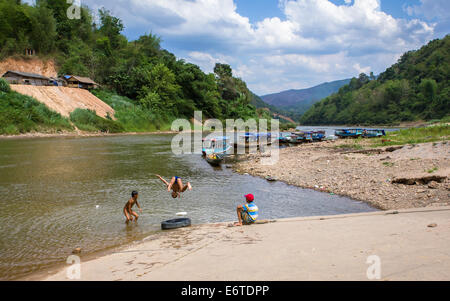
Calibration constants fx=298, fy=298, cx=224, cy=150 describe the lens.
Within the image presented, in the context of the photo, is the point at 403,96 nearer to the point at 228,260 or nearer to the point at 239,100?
the point at 239,100

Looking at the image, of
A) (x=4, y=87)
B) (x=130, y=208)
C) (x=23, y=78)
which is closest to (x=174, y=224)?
(x=130, y=208)

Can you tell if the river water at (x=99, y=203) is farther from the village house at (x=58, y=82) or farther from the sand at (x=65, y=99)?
the village house at (x=58, y=82)

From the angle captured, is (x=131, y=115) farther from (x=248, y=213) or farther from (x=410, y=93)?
(x=410, y=93)

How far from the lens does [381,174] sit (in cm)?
1667

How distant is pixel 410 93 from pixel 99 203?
11498 cm

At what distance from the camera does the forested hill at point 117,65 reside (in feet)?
249

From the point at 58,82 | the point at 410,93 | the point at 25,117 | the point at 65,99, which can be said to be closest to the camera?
the point at 25,117

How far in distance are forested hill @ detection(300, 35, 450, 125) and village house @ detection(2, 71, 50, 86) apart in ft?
333

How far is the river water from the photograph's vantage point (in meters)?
9.47

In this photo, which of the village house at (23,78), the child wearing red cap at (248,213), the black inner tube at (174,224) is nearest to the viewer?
the child wearing red cap at (248,213)

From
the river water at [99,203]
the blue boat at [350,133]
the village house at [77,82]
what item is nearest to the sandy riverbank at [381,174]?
the river water at [99,203]

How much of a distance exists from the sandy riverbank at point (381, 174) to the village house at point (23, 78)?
57.7 metres

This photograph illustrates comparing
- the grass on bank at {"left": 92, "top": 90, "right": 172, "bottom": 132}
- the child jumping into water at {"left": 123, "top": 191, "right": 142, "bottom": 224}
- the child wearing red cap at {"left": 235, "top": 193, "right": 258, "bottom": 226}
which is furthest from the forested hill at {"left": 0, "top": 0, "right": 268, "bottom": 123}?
the child wearing red cap at {"left": 235, "top": 193, "right": 258, "bottom": 226}

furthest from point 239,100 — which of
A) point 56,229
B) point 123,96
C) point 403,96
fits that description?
point 56,229
